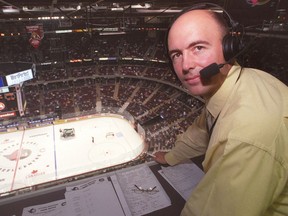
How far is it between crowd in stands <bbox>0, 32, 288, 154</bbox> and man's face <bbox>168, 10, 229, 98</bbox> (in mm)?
11415

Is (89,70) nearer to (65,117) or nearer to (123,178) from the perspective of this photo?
(65,117)

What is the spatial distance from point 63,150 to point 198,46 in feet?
32.7

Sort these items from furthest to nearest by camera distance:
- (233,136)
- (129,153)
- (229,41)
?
(129,153) → (229,41) → (233,136)

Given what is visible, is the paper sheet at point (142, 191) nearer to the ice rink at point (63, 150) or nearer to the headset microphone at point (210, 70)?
the headset microphone at point (210, 70)

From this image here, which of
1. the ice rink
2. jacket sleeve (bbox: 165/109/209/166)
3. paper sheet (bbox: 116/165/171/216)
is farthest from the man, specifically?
the ice rink

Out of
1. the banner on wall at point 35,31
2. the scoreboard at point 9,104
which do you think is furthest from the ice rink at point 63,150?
the banner on wall at point 35,31

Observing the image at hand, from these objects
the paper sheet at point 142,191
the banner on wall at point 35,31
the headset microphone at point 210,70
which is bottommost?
the paper sheet at point 142,191

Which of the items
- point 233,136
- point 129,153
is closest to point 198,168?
point 233,136

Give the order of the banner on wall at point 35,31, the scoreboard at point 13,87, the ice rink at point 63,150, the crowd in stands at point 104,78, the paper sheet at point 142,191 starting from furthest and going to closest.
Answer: the crowd in stands at point 104,78 < the banner on wall at point 35,31 < the scoreboard at point 13,87 < the ice rink at point 63,150 < the paper sheet at point 142,191

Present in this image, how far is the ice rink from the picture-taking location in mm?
8703

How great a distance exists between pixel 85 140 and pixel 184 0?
7829 millimetres

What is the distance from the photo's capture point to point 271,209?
4.20ft

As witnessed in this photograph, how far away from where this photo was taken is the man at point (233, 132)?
39.3 inches

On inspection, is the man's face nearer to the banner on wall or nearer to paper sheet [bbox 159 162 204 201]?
paper sheet [bbox 159 162 204 201]
